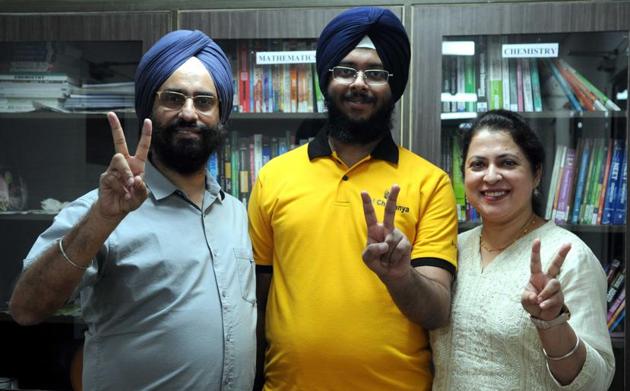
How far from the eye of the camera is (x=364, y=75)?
1761mm

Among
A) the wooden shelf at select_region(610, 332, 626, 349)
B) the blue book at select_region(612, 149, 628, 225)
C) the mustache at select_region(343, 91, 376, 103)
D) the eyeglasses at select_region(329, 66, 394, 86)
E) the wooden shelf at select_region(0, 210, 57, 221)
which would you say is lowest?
the wooden shelf at select_region(610, 332, 626, 349)

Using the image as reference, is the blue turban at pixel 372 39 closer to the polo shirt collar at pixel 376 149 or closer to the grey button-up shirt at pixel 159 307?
the polo shirt collar at pixel 376 149

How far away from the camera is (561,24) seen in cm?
202

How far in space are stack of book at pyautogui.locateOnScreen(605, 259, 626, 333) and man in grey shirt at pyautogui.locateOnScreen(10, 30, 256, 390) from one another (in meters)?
1.26

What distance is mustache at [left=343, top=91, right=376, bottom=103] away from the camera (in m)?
1.75

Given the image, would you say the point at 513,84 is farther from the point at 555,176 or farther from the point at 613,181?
the point at 613,181

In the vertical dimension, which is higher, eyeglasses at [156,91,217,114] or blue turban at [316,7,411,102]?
blue turban at [316,7,411,102]

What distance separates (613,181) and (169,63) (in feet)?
5.01

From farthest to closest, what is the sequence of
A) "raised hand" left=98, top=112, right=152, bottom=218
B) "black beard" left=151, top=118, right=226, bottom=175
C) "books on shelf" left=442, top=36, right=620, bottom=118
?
1. "books on shelf" left=442, top=36, right=620, bottom=118
2. "black beard" left=151, top=118, right=226, bottom=175
3. "raised hand" left=98, top=112, right=152, bottom=218

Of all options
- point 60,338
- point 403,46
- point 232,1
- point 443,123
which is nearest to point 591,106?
point 443,123

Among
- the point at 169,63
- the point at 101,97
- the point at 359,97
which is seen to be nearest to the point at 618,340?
the point at 359,97

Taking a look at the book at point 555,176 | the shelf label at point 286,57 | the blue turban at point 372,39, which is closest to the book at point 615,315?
the book at point 555,176

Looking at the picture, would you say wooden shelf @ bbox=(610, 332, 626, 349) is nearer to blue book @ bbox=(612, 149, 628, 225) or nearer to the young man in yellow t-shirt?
blue book @ bbox=(612, 149, 628, 225)

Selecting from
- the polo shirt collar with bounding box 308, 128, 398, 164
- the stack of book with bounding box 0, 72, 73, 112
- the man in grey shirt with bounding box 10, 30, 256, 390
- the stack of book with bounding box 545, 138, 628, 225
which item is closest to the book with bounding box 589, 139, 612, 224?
the stack of book with bounding box 545, 138, 628, 225
